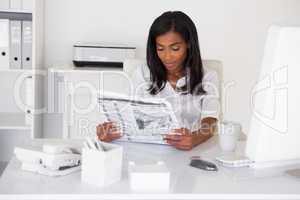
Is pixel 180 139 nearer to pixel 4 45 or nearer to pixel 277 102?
pixel 277 102

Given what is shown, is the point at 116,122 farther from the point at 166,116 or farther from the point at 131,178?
the point at 131,178

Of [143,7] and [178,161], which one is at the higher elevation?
[143,7]

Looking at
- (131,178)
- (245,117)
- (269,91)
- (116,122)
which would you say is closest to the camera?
(131,178)

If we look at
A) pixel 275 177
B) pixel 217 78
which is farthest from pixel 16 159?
pixel 217 78

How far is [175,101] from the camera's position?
2.21m

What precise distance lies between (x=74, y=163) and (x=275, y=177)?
0.60 metres

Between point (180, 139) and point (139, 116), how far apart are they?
0.18m

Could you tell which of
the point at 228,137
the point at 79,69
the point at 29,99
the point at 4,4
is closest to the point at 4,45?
the point at 4,4

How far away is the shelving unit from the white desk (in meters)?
1.34

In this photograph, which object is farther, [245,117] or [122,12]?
[245,117]

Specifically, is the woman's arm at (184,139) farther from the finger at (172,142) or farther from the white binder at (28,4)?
the white binder at (28,4)

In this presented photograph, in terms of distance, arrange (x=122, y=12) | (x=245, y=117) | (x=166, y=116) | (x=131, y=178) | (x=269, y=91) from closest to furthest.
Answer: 1. (x=131, y=178)
2. (x=269, y=91)
3. (x=166, y=116)
4. (x=122, y=12)
5. (x=245, y=117)

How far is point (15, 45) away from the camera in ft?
8.80

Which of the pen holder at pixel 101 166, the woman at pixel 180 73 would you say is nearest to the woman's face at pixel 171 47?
the woman at pixel 180 73
